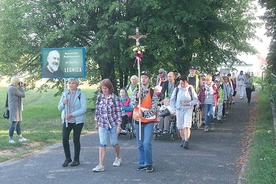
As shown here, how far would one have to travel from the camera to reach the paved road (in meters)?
7.11

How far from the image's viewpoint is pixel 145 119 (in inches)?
307

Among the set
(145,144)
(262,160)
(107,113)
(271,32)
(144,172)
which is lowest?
(144,172)

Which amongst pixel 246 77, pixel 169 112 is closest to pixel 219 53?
pixel 246 77

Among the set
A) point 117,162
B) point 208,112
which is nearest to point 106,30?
point 208,112

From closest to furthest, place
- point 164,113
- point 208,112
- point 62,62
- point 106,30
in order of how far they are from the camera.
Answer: point 62,62 < point 164,113 < point 208,112 < point 106,30

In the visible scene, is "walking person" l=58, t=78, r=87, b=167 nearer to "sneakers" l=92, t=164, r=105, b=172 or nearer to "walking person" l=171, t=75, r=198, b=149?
"sneakers" l=92, t=164, r=105, b=172

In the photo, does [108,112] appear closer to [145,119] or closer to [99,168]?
[145,119]

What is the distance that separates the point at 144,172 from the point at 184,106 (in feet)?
9.32

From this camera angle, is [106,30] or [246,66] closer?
[106,30]

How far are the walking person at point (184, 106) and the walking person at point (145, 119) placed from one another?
212 centimetres

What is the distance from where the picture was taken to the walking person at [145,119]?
7.67m

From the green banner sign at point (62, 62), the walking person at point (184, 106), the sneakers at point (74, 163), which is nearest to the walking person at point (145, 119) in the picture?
the sneakers at point (74, 163)

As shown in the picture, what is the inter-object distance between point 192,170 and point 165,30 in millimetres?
10661

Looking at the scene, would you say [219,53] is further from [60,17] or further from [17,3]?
[17,3]
